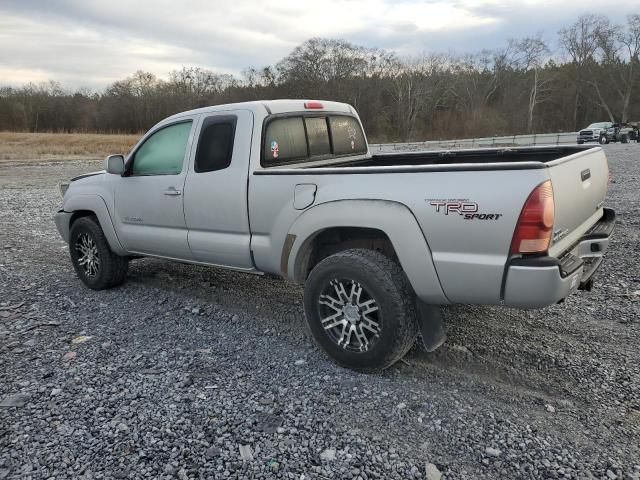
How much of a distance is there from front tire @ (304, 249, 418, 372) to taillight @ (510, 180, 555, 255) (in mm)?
830

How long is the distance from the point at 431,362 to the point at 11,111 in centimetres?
8942

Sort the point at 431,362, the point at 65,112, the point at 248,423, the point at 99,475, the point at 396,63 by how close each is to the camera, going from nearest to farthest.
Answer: the point at 99,475 → the point at 248,423 → the point at 431,362 → the point at 396,63 → the point at 65,112

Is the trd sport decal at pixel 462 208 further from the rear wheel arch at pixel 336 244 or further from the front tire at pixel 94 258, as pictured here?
the front tire at pixel 94 258

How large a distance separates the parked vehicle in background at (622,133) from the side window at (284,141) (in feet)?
132

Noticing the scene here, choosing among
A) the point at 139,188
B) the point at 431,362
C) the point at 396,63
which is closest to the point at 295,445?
the point at 431,362

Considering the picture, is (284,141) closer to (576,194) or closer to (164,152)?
(164,152)

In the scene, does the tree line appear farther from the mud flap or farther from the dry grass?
the mud flap

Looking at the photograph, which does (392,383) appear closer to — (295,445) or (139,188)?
(295,445)

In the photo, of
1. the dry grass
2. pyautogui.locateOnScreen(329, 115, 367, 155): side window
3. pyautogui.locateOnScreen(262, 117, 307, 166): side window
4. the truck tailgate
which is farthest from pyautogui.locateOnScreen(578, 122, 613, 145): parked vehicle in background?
pyautogui.locateOnScreen(262, 117, 307, 166): side window

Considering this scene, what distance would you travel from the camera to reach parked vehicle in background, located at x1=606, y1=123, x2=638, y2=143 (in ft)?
123

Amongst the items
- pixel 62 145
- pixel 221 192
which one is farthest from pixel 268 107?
pixel 62 145

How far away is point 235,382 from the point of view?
3527 mm

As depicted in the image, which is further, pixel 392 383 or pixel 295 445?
pixel 392 383

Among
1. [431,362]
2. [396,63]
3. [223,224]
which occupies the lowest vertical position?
[431,362]
